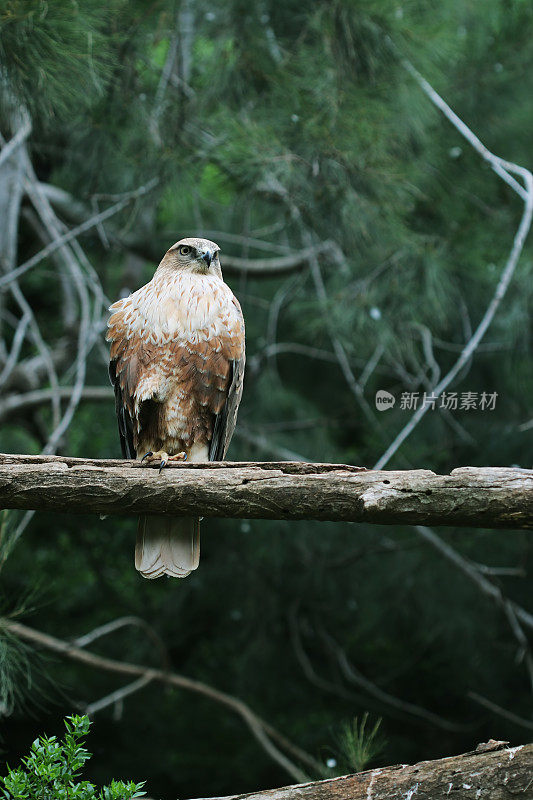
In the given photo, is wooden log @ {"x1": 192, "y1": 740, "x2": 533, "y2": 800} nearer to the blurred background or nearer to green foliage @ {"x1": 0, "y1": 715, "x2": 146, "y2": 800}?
green foliage @ {"x1": 0, "y1": 715, "x2": 146, "y2": 800}

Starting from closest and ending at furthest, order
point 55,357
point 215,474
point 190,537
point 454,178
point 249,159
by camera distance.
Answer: point 215,474, point 190,537, point 249,159, point 55,357, point 454,178

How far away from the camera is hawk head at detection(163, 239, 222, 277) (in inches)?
107

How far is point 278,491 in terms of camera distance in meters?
1.79

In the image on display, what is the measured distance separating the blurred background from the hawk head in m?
0.64

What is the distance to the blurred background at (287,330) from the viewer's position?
3.38m

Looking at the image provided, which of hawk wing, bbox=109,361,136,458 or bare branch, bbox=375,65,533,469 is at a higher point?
bare branch, bbox=375,65,533,469

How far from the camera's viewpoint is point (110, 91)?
3516 millimetres

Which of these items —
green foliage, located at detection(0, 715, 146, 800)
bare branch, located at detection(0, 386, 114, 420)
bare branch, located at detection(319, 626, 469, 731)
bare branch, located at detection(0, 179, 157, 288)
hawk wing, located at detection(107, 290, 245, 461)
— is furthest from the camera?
bare branch, located at detection(319, 626, 469, 731)

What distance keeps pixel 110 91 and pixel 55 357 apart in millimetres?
1473

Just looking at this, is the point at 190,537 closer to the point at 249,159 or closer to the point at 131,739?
the point at 249,159

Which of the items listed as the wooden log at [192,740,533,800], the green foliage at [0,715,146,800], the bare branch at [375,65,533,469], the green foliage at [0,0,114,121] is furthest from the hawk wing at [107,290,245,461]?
the wooden log at [192,740,533,800]

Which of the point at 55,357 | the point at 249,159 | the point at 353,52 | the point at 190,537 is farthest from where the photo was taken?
the point at 55,357

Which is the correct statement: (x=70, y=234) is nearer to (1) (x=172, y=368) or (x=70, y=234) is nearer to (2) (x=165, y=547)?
(1) (x=172, y=368)

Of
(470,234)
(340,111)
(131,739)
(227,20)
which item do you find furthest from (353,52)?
(131,739)
